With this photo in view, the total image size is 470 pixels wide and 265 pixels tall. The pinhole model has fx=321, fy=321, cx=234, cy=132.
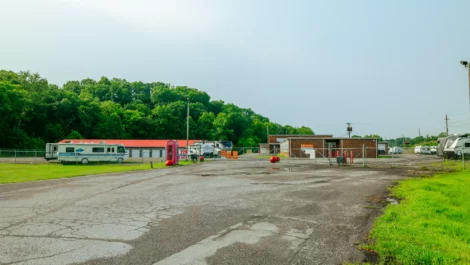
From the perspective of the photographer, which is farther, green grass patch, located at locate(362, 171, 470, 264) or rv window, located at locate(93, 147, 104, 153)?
rv window, located at locate(93, 147, 104, 153)

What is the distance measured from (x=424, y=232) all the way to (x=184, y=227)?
16.6ft

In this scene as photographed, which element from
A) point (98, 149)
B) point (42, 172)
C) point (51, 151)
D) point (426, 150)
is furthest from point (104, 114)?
point (426, 150)

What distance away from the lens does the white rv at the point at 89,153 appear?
3941 cm

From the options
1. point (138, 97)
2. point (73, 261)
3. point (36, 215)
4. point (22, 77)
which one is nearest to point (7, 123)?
point (22, 77)

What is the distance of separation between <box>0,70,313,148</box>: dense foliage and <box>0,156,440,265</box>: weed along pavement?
35932mm

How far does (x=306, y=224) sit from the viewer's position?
7555 mm

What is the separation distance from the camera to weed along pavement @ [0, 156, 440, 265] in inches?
213

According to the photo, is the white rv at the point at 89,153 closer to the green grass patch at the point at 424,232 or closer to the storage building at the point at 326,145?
the storage building at the point at 326,145

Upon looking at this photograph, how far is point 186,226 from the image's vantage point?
740cm

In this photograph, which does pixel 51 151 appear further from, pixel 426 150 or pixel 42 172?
pixel 426 150

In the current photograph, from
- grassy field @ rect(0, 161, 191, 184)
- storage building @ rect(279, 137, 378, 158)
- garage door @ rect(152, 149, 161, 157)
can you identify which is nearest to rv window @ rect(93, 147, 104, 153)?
grassy field @ rect(0, 161, 191, 184)

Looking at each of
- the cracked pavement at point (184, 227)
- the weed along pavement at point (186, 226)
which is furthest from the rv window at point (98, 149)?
the cracked pavement at point (184, 227)

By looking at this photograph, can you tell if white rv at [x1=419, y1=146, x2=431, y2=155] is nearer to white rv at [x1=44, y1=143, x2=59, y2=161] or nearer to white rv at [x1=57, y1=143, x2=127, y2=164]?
white rv at [x1=57, y1=143, x2=127, y2=164]

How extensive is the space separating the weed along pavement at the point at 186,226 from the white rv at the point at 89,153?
2909 centimetres
